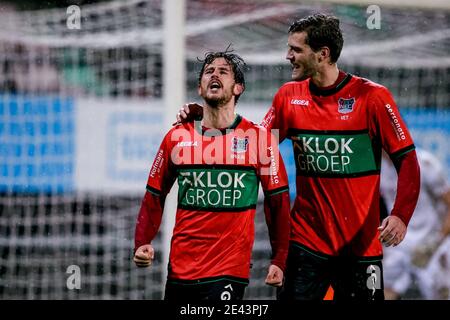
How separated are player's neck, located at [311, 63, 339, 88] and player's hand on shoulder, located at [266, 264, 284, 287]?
767mm

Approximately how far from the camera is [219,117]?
3260mm

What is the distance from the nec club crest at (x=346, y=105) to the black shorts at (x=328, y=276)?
0.55 meters

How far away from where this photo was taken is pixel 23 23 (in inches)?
188

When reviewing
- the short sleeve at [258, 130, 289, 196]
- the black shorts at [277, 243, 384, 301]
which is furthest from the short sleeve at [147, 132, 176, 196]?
the black shorts at [277, 243, 384, 301]

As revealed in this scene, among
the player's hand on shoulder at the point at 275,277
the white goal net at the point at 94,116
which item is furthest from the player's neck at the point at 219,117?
the white goal net at the point at 94,116

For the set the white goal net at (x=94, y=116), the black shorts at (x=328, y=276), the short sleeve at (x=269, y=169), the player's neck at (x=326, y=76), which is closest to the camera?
the short sleeve at (x=269, y=169)

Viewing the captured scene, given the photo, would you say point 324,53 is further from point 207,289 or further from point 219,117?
point 207,289

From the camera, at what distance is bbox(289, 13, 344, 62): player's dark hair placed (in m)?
3.50

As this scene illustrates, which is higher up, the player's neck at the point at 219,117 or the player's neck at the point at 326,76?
the player's neck at the point at 326,76

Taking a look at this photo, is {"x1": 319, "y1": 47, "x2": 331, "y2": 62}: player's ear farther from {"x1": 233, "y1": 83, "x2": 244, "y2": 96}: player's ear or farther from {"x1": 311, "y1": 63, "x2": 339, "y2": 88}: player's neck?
{"x1": 233, "y1": 83, "x2": 244, "y2": 96}: player's ear

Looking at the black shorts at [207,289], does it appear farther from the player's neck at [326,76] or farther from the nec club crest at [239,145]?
the player's neck at [326,76]

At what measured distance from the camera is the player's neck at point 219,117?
326 centimetres

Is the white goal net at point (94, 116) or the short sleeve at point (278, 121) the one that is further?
the white goal net at point (94, 116)
